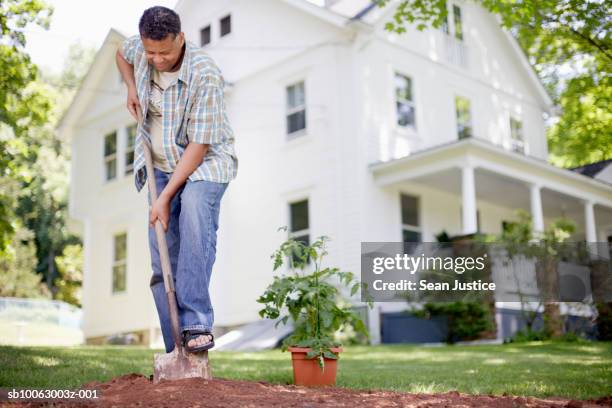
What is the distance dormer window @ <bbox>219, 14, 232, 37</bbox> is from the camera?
→ 16.6 m

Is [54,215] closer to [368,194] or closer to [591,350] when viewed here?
[368,194]

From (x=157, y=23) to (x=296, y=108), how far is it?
11.0 metres

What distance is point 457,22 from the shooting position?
55.4 ft

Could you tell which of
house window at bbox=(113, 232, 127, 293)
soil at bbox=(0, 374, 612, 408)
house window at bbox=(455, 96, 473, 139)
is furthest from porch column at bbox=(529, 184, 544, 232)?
soil at bbox=(0, 374, 612, 408)

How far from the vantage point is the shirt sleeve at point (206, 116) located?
12.2ft

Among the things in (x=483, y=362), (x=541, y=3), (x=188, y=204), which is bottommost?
(x=483, y=362)

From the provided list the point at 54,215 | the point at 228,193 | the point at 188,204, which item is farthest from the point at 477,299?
the point at 54,215

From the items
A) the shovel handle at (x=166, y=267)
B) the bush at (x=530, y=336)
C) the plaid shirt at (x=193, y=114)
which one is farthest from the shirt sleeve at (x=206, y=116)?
the bush at (x=530, y=336)

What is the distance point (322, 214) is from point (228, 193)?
7.82 ft

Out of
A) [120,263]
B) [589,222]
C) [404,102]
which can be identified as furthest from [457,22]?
[120,263]

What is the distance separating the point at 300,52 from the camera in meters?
14.6

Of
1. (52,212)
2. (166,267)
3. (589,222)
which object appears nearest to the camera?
(166,267)

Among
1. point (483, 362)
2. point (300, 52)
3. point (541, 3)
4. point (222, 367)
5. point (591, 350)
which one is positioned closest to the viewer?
point (222, 367)

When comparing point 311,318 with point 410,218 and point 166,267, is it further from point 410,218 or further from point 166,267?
point 410,218
